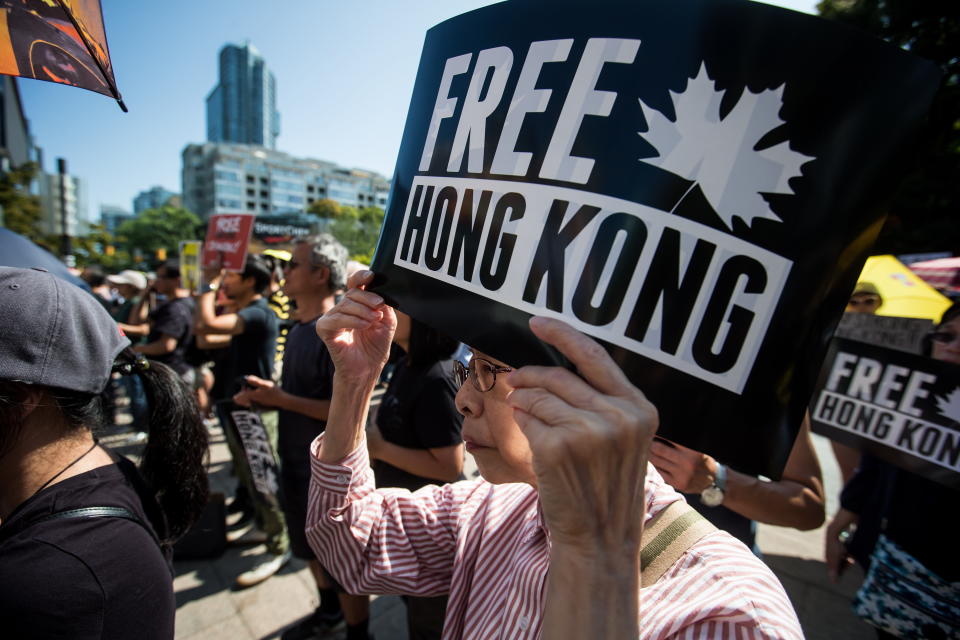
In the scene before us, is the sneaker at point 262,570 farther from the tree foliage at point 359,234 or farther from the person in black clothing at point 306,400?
the tree foliage at point 359,234

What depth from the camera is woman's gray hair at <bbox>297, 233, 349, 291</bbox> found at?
2959mm

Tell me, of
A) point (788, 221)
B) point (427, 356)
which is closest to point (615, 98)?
point (788, 221)

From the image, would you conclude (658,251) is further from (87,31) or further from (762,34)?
(87,31)

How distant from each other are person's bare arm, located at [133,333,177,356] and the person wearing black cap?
411cm

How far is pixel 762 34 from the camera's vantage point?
0.63 meters

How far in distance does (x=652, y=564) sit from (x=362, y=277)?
933mm

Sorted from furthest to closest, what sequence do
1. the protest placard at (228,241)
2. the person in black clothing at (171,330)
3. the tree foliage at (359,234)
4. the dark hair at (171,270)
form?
1. the tree foliage at (359,234)
2. the dark hair at (171,270)
3. the person in black clothing at (171,330)
4. the protest placard at (228,241)

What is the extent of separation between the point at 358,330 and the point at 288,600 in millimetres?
2803

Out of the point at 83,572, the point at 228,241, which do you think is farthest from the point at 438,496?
the point at 228,241

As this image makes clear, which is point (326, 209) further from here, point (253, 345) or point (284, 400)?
point (284, 400)

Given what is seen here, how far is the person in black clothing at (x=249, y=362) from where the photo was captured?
3.41m

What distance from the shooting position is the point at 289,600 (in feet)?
10.5

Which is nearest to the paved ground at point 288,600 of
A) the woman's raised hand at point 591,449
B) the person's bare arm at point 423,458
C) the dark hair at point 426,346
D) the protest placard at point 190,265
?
the person's bare arm at point 423,458

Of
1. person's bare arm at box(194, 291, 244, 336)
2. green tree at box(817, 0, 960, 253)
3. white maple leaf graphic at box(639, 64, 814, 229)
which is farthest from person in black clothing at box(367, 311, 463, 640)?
green tree at box(817, 0, 960, 253)
